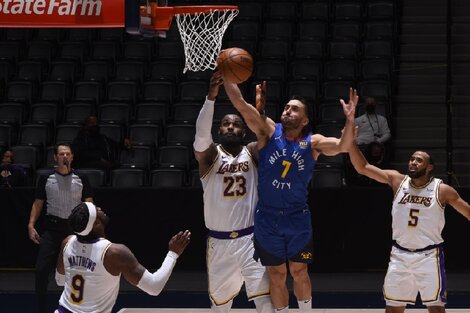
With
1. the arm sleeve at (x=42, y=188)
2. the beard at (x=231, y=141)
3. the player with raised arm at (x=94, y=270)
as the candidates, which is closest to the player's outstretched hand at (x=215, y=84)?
the beard at (x=231, y=141)

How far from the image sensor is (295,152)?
7672 millimetres

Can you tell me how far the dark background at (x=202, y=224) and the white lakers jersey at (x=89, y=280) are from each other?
21.8 ft

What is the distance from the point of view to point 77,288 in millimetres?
6379

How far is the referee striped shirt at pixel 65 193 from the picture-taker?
Answer: 33.2 ft

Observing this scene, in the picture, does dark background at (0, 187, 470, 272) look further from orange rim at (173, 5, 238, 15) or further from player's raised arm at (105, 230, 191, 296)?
player's raised arm at (105, 230, 191, 296)

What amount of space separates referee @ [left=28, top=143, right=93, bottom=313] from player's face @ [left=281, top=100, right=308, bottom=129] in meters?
3.13

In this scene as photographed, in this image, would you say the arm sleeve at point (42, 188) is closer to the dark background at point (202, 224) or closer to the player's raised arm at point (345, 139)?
the dark background at point (202, 224)

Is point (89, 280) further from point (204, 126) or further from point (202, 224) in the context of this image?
point (202, 224)

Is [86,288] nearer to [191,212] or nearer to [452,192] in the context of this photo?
[452,192]

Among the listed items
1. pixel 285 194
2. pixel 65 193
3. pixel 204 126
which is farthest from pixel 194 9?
pixel 65 193

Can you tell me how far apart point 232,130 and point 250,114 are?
45 centimetres

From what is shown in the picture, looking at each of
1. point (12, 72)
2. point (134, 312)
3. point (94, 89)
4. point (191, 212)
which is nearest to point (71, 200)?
point (134, 312)

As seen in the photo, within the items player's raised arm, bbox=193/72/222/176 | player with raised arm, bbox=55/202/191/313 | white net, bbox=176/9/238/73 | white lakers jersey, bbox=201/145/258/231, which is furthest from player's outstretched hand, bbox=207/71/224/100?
player with raised arm, bbox=55/202/191/313

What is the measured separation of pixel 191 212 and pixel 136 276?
22.3ft
